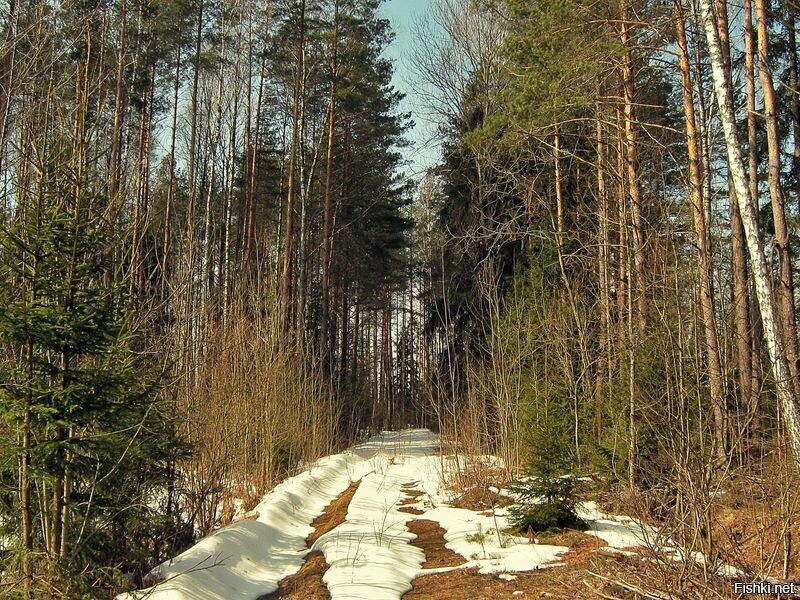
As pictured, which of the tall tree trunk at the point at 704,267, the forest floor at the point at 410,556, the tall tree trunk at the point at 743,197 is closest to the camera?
the tall tree trunk at the point at 704,267

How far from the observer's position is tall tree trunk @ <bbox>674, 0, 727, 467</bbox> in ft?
14.8

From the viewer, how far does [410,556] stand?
6.68 meters

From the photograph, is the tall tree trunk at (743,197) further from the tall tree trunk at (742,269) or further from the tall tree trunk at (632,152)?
the tall tree trunk at (632,152)

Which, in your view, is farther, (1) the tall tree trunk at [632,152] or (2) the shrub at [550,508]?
(1) the tall tree trunk at [632,152]

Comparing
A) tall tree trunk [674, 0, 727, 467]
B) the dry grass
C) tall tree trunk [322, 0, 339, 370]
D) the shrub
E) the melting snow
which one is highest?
tall tree trunk [322, 0, 339, 370]

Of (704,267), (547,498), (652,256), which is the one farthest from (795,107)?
(547,498)

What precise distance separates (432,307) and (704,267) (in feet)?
52.9

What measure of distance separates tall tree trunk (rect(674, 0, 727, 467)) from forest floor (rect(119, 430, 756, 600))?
931mm

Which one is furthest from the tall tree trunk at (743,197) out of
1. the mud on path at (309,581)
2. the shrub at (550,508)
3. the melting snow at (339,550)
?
the mud on path at (309,581)

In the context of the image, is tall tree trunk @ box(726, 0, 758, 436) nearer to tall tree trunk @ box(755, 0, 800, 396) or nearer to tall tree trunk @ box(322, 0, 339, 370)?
tall tree trunk @ box(755, 0, 800, 396)

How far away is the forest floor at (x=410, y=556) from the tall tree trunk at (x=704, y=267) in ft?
3.05

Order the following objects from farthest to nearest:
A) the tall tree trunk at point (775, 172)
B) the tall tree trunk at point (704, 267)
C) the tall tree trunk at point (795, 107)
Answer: the tall tree trunk at point (795, 107) → the tall tree trunk at point (775, 172) → the tall tree trunk at point (704, 267)

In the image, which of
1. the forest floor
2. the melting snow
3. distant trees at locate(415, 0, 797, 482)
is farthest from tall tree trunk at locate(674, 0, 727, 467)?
the melting snow

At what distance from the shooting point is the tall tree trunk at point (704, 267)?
14.8 ft
